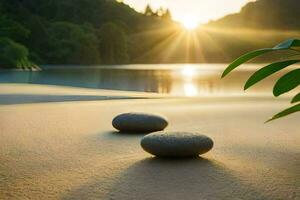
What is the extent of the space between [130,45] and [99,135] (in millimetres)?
54285

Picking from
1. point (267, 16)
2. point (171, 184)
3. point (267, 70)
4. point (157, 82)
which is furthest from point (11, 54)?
point (267, 16)

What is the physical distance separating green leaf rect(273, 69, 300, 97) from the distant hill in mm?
76821

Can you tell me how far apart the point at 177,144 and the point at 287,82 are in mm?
982

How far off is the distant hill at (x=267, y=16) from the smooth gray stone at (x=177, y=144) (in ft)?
250

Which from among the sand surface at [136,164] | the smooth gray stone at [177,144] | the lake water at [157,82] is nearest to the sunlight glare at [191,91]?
the lake water at [157,82]

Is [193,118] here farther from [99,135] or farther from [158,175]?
[158,175]

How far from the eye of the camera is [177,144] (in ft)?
9.65

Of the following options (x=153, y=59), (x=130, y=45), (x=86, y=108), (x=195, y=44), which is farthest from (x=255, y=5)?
(x=86, y=108)

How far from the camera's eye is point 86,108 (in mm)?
6641

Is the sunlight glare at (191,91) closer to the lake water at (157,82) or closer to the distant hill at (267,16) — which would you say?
the lake water at (157,82)

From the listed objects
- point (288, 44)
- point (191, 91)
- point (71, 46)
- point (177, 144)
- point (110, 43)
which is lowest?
point (191, 91)

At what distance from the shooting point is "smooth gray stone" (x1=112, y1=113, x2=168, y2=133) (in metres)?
4.14

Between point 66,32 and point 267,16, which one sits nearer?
point 66,32

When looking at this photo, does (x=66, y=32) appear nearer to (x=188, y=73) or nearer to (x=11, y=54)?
(x=11, y=54)
